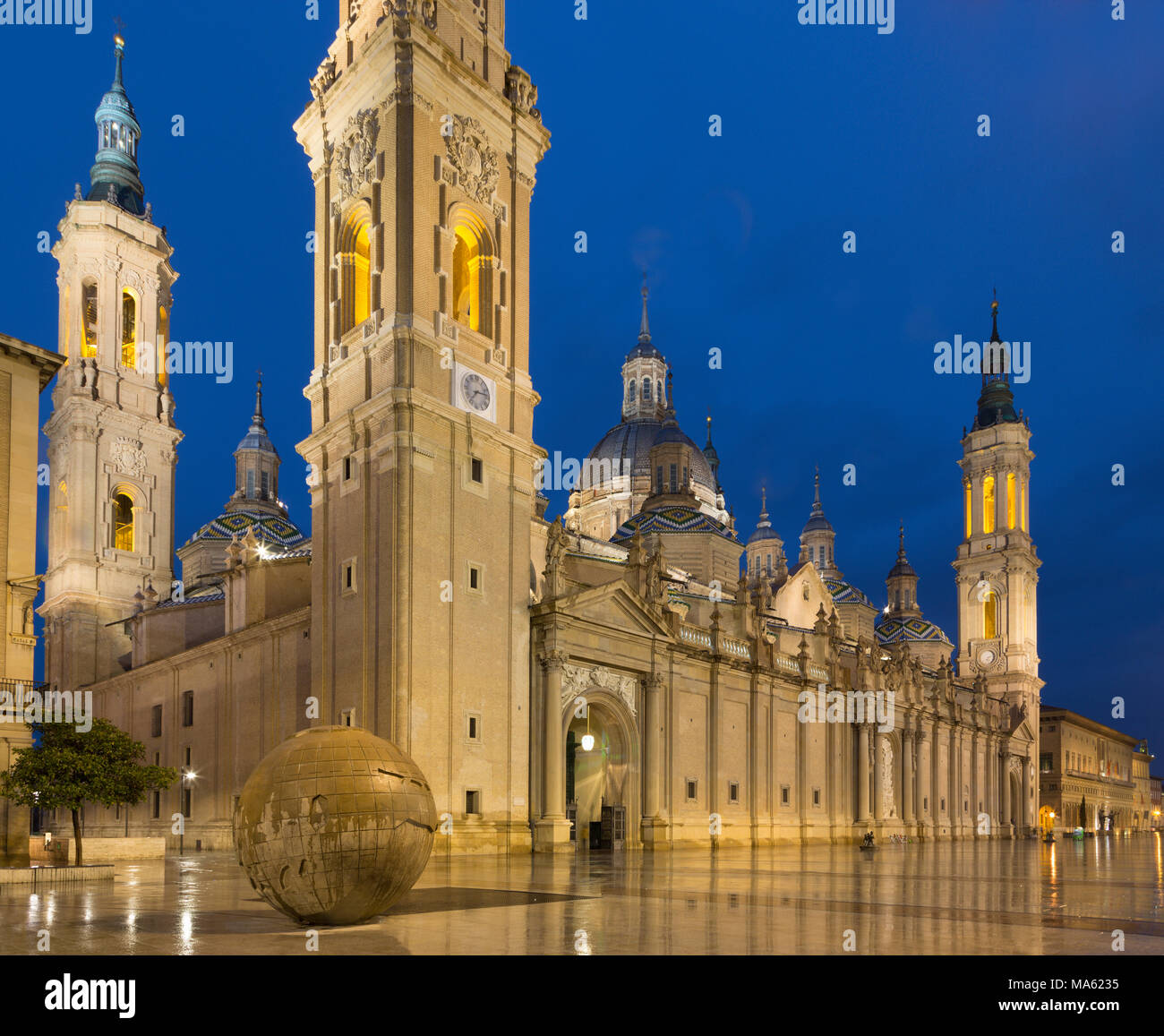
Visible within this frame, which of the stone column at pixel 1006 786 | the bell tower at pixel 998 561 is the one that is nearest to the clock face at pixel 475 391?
the stone column at pixel 1006 786

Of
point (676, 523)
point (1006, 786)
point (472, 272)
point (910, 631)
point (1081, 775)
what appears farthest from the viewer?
point (1081, 775)

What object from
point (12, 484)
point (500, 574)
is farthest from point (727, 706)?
point (12, 484)

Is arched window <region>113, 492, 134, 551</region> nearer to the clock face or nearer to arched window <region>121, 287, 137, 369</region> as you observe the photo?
arched window <region>121, 287, 137, 369</region>

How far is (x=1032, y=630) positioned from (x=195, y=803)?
70.2 metres

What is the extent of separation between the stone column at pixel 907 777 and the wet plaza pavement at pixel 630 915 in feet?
137

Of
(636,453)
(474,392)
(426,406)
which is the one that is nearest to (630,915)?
(426,406)

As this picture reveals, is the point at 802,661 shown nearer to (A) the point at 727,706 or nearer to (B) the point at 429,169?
(A) the point at 727,706

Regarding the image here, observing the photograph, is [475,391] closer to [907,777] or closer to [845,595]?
[907,777]

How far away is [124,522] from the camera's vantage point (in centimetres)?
6475

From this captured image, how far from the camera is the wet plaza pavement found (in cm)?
1092

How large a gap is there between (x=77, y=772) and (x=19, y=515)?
6614mm

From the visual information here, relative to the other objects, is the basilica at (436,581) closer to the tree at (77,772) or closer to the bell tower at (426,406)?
the bell tower at (426,406)

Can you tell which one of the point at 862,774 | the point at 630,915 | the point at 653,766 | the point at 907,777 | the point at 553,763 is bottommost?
the point at 907,777
